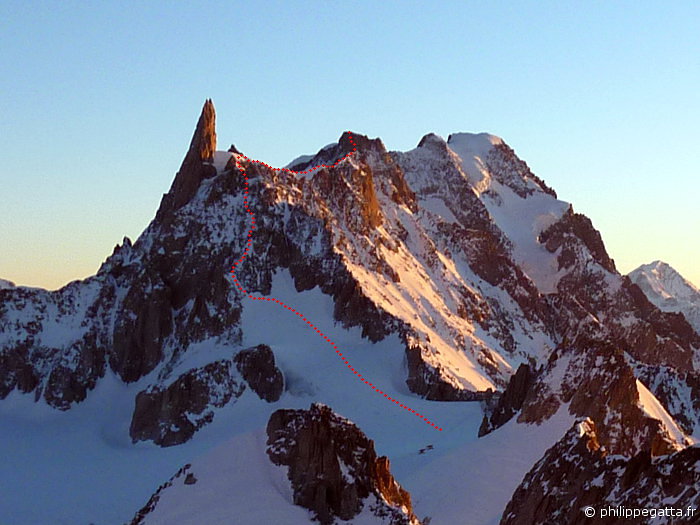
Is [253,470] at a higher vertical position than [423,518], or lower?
higher

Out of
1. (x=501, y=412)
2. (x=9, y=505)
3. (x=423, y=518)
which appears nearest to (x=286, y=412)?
(x=423, y=518)

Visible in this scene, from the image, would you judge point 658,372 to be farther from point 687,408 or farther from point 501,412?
point 501,412

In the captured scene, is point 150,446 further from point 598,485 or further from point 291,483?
point 598,485

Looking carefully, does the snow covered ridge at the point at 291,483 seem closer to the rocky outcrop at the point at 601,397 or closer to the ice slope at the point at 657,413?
the rocky outcrop at the point at 601,397

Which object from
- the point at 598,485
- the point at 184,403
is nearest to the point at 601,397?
the point at 598,485

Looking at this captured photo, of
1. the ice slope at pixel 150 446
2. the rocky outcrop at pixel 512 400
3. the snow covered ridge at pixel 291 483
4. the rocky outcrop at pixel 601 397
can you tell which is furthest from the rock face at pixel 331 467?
the rocky outcrop at pixel 512 400
